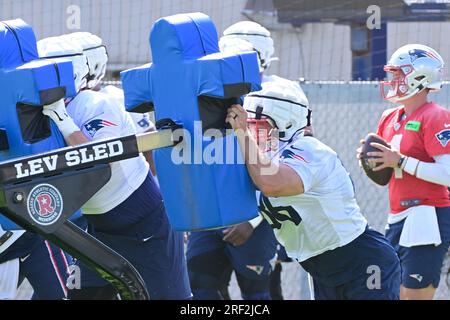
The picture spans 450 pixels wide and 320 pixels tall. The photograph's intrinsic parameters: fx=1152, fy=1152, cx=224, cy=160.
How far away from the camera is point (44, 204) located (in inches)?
152

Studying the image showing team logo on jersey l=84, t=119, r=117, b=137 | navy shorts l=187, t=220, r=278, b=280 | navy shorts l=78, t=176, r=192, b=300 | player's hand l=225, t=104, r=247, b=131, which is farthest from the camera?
navy shorts l=187, t=220, r=278, b=280

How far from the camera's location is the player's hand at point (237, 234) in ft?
21.6

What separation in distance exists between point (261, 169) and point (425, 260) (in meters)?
2.13

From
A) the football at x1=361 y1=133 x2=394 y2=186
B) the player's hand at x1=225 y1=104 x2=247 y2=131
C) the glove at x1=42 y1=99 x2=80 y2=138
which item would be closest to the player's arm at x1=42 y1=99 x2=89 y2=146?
the glove at x1=42 y1=99 x2=80 y2=138

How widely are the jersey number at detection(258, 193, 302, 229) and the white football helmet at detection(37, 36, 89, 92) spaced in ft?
3.68

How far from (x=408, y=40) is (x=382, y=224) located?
8.33 ft

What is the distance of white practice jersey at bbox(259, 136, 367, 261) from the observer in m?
4.86

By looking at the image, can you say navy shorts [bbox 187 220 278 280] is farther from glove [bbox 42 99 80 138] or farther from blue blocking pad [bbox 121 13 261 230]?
blue blocking pad [bbox 121 13 261 230]

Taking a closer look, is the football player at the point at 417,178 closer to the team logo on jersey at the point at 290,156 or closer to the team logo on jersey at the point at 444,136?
the team logo on jersey at the point at 444,136

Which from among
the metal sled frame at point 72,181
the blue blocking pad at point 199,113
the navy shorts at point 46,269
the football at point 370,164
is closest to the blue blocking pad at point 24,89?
the blue blocking pad at point 199,113

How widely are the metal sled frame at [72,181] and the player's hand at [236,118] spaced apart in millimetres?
227

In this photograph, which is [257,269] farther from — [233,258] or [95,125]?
[95,125]

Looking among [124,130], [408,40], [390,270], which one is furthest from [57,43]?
[408,40]
